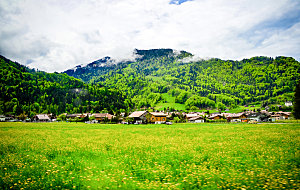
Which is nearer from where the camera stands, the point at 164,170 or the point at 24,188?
the point at 24,188

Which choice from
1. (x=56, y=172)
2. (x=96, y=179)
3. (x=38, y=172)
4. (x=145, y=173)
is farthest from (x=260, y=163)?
(x=38, y=172)

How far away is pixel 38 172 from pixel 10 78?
24849 cm

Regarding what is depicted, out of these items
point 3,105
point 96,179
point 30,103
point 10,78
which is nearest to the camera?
point 96,179

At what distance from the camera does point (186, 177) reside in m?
8.63

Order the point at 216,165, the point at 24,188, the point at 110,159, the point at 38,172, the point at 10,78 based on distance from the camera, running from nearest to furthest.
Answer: the point at 24,188, the point at 38,172, the point at 216,165, the point at 110,159, the point at 10,78

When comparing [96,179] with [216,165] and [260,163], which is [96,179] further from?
[260,163]

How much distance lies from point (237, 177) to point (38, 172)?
10611 millimetres

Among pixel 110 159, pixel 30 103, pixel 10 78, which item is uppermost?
pixel 10 78

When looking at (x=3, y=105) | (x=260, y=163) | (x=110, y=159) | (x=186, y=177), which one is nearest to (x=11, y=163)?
(x=110, y=159)

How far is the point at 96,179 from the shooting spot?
27.6 feet

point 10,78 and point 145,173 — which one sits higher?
point 10,78

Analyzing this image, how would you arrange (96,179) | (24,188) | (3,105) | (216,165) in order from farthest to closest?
(3,105) → (216,165) → (96,179) → (24,188)

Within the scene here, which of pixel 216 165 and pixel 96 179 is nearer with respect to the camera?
pixel 96 179

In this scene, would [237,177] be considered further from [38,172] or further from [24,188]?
[38,172]
